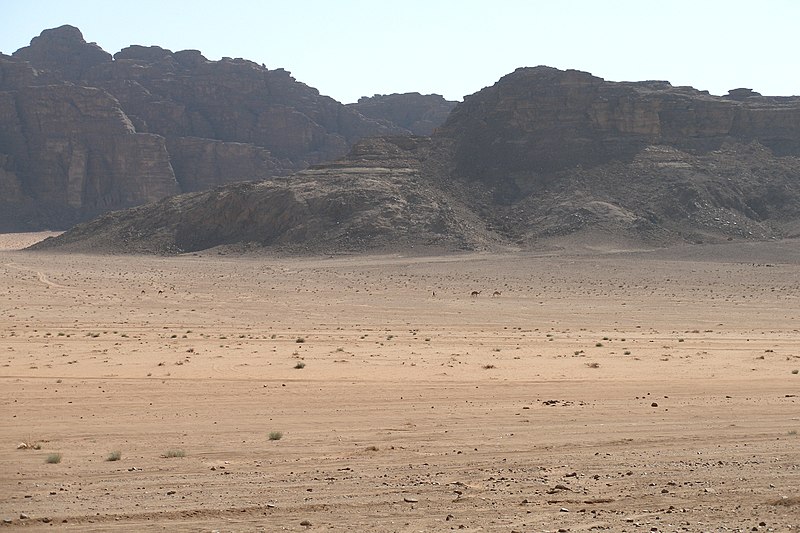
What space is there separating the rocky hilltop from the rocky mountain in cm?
4326

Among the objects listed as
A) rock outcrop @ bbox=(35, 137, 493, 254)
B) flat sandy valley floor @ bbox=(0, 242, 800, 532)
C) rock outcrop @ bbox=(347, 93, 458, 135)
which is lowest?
flat sandy valley floor @ bbox=(0, 242, 800, 532)

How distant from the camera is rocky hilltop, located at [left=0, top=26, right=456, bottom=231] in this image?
139 m

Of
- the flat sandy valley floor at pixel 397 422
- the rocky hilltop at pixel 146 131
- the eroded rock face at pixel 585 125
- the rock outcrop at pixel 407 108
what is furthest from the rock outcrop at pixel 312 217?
the rock outcrop at pixel 407 108

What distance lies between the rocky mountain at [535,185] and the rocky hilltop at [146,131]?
43.3m

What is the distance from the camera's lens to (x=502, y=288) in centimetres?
5112

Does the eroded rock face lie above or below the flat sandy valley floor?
above

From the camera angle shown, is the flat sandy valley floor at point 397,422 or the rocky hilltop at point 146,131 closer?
the flat sandy valley floor at point 397,422

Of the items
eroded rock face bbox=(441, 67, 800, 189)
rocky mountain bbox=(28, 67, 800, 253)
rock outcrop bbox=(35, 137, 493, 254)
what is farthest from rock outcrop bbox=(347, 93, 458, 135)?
rock outcrop bbox=(35, 137, 493, 254)

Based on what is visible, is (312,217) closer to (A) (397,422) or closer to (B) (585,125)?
(B) (585,125)

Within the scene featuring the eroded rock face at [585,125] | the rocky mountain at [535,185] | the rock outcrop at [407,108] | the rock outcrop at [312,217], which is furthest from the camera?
the rock outcrop at [407,108]

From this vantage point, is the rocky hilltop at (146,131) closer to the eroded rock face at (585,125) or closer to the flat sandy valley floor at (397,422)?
the eroded rock face at (585,125)

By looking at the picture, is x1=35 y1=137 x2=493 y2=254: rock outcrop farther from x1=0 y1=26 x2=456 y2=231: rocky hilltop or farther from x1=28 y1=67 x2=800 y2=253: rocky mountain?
x1=0 y1=26 x2=456 y2=231: rocky hilltop

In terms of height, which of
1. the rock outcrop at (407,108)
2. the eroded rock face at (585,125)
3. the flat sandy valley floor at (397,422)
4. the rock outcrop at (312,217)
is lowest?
the flat sandy valley floor at (397,422)

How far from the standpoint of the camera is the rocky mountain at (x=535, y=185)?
276 feet
